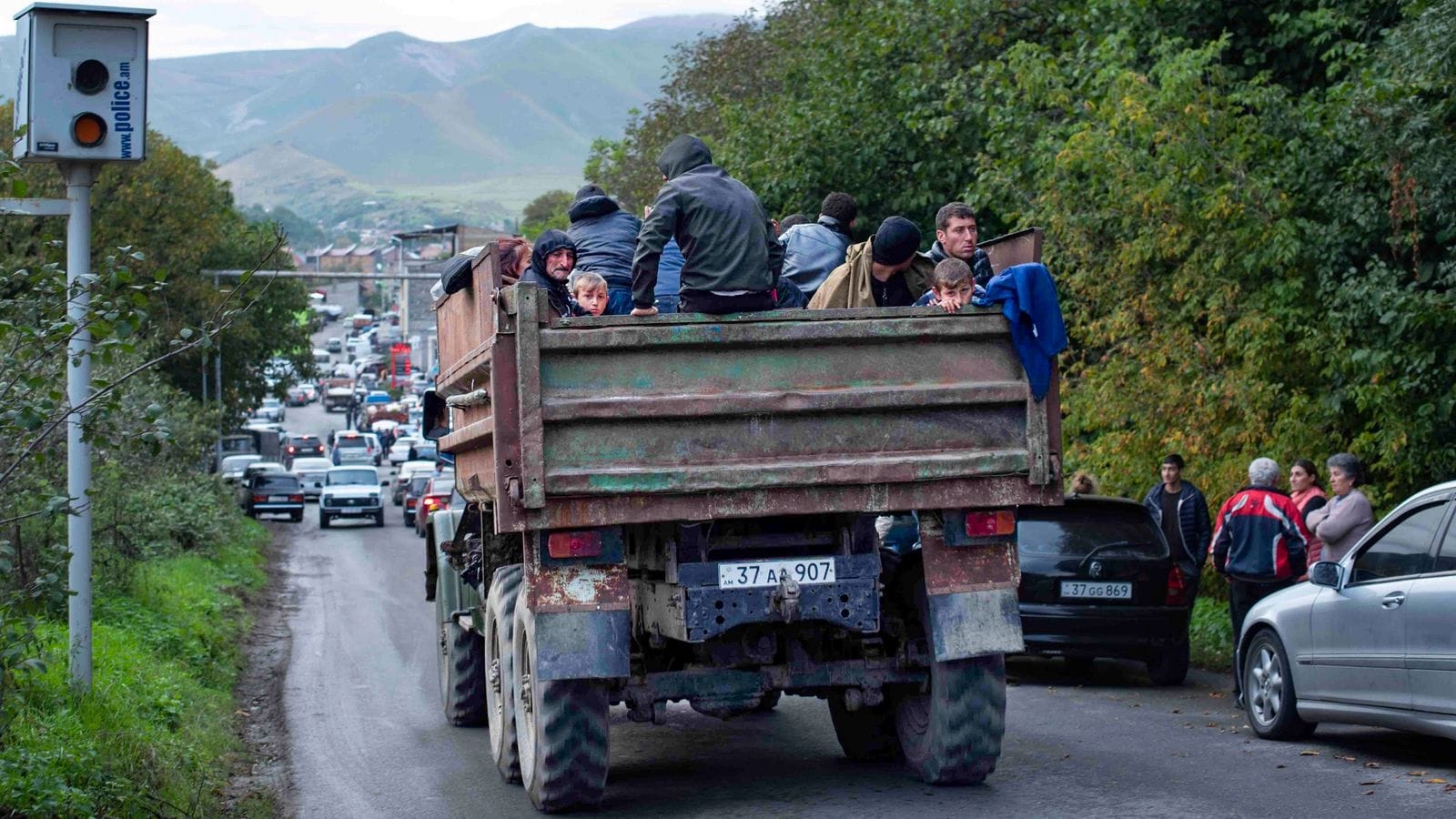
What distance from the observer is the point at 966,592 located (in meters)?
7.52

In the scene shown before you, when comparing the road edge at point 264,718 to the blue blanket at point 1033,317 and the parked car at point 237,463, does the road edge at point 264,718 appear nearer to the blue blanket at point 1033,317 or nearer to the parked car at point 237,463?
the blue blanket at point 1033,317

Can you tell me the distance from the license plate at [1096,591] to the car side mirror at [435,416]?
15.2ft

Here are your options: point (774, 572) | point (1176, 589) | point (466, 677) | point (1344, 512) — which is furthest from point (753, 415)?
point (1176, 589)

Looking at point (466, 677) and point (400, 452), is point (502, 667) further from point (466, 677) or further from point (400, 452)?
point (400, 452)

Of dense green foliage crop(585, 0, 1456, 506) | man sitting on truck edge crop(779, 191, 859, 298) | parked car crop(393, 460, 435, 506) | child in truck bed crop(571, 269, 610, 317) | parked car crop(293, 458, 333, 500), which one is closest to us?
child in truck bed crop(571, 269, 610, 317)

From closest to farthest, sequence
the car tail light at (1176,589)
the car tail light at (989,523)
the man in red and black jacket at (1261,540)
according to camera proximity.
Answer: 1. the car tail light at (989,523)
2. the man in red and black jacket at (1261,540)
3. the car tail light at (1176,589)

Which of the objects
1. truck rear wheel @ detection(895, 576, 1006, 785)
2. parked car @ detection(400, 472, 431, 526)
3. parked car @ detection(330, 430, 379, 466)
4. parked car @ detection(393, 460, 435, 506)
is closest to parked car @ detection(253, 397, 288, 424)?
parked car @ detection(330, 430, 379, 466)

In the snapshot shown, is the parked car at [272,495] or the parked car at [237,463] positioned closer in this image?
the parked car at [272,495]

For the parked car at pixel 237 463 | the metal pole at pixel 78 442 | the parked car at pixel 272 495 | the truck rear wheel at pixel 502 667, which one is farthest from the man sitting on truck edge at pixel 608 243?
the parked car at pixel 237 463

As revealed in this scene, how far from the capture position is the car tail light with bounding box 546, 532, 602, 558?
7.23m

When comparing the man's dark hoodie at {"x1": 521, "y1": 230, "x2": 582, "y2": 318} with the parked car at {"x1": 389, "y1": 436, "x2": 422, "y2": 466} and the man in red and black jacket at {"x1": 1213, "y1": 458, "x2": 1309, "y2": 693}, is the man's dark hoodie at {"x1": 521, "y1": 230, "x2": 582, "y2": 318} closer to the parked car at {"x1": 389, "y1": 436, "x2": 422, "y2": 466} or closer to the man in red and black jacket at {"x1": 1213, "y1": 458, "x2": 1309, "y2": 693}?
the man in red and black jacket at {"x1": 1213, "y1": 458, "x2": 1309, "y2": 693}

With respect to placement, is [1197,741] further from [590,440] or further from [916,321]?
[590,440]

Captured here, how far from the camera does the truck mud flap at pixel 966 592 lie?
7.47m

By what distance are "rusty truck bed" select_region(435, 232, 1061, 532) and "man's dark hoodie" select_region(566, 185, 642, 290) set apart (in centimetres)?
109
